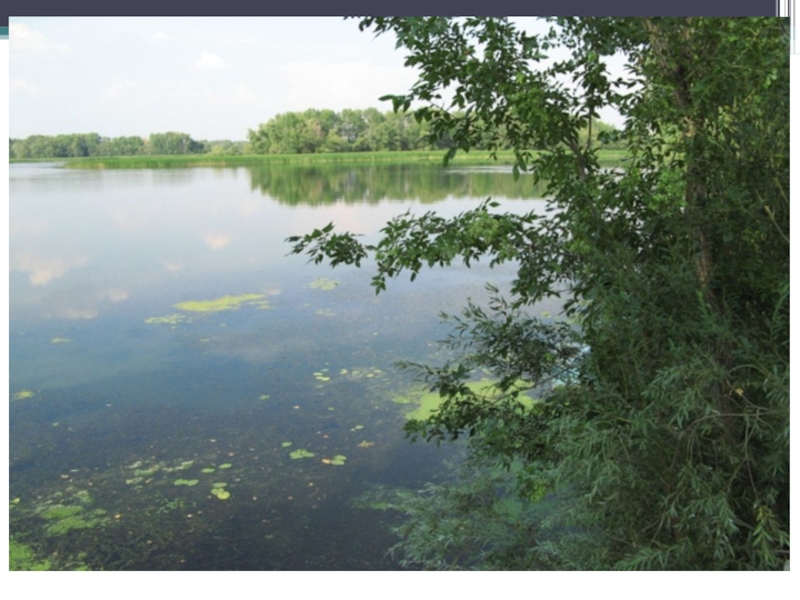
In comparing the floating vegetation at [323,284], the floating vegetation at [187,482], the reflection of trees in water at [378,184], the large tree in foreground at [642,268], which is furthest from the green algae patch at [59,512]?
the large tree in foreground at [642,268]

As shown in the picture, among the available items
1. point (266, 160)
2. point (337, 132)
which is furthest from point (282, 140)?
point (337, 132)

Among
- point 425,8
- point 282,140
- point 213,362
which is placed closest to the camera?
point 425,8

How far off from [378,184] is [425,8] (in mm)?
4109

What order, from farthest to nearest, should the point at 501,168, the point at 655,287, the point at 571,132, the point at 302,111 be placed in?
the point at 302,111 < the point at 501,168 < the point at 571,132 < the point at 655,287

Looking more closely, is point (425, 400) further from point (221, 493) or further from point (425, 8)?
point (425, 8)

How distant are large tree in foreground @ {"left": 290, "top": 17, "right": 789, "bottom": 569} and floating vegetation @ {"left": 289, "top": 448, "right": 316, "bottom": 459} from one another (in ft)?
8.38

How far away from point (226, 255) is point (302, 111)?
49.9 inches

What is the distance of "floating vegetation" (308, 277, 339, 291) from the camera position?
22.0 ft

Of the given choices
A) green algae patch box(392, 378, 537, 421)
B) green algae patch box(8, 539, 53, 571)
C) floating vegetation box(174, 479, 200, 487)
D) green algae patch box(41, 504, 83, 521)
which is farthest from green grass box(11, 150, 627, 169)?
green algae patch box(8, 539, 53, 571)

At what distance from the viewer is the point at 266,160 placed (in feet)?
22.0

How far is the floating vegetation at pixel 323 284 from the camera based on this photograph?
265 inches
